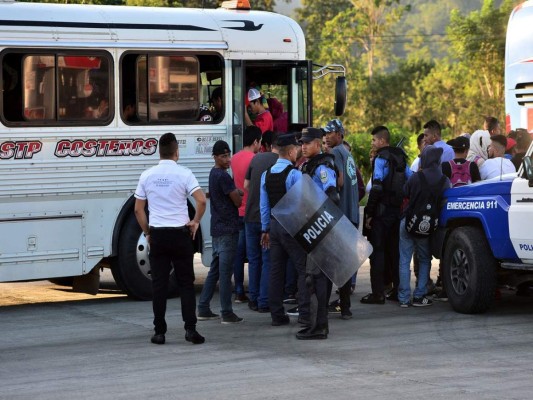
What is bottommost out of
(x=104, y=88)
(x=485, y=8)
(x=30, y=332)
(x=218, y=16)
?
(x=30, y=332)

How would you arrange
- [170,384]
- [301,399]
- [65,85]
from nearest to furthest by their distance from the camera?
[301,399], [170,384], [65,85]

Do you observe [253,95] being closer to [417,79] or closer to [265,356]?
[265,356]

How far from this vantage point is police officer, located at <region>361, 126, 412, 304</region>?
498 inches

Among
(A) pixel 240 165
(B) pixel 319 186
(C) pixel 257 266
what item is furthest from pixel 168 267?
(A) pixel 240 165

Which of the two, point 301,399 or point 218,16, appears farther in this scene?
point 218,16

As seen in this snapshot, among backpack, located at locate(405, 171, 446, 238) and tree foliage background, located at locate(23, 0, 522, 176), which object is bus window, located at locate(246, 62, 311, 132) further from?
tree foliage background, located at locate(23, 0, 522, 176)

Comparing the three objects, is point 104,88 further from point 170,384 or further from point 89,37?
point 170,384

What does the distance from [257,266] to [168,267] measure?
221 cm

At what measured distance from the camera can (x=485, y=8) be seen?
59.5 metres

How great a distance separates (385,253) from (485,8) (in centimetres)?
4817

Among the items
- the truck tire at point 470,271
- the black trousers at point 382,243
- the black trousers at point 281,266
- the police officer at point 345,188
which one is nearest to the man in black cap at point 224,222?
the black trousers at point 281,266

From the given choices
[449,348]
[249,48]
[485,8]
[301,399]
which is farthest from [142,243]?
[485,8]

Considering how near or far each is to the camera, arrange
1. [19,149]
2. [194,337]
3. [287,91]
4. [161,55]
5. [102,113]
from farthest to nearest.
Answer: [287,91] → [161,55] → [102,113] → [19,149] → [194,337]

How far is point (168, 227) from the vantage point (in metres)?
10.3
